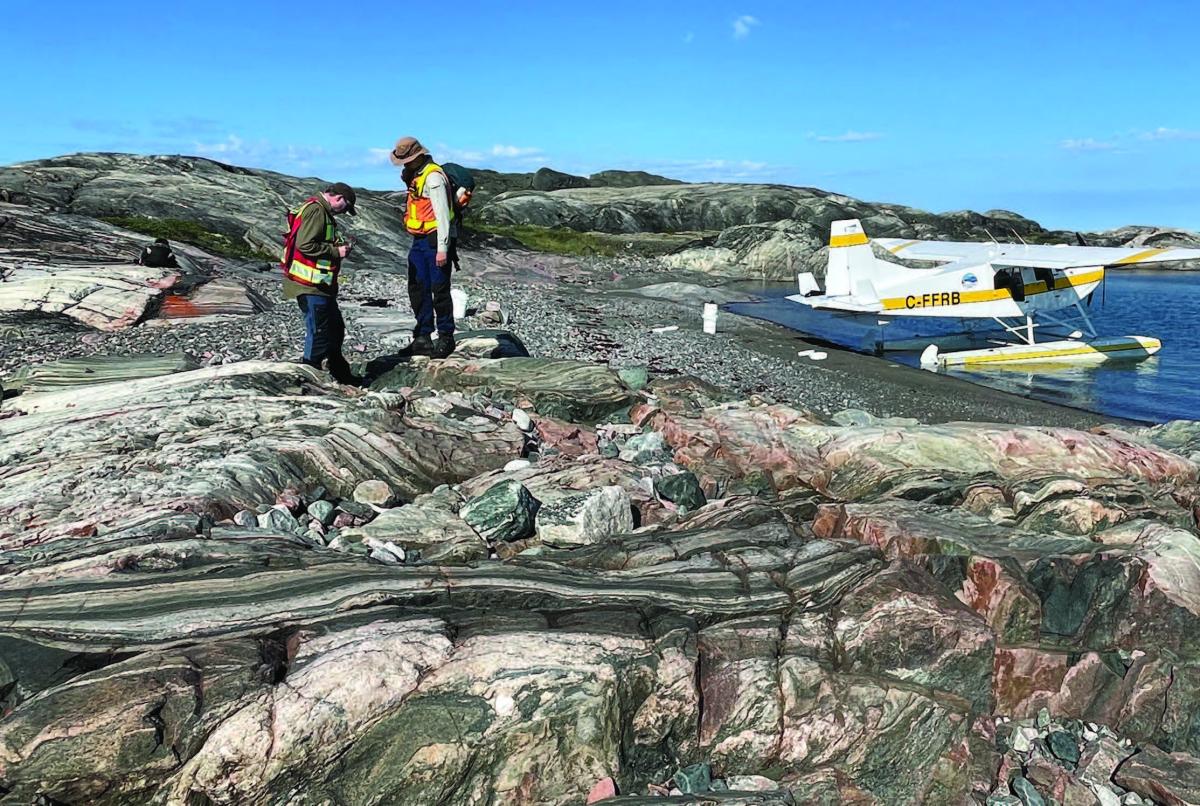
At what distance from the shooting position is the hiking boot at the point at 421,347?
13.9m

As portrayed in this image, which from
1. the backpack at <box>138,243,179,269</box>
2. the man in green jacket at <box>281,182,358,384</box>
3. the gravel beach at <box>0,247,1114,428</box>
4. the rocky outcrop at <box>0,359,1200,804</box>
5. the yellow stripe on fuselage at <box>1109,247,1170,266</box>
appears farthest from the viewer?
the yellow stripe on fuselage at <box>1109,247,1170,266</box>

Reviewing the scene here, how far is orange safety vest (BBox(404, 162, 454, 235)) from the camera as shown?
11.9 metres

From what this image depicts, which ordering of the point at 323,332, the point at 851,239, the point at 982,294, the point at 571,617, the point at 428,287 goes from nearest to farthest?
the point at 571,617, the point at 323,332, the point at 428,287, the point at 982,294, the point at 851,239

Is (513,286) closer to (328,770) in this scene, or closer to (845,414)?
(845,414)

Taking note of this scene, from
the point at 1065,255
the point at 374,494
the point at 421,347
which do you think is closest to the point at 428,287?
the point at 421,347

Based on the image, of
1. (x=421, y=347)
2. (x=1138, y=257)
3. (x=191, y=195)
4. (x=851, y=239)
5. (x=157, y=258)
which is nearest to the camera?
(x=421, y=347)

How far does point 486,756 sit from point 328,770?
96 centimetres

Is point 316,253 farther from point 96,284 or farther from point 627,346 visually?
point 627,346

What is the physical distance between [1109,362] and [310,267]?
1121 inches

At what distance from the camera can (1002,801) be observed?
18.5 ft

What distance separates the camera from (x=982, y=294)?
99.5 ft

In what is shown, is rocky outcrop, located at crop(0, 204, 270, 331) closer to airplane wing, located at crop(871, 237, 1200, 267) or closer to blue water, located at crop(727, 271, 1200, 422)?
blue water, located at crop(727, 271, 1200, 422)

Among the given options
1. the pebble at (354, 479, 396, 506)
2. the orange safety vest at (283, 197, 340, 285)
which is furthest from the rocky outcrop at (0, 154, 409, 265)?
the pebble at (354, 479, 396, 506)

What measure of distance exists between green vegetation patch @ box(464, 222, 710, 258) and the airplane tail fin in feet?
116
